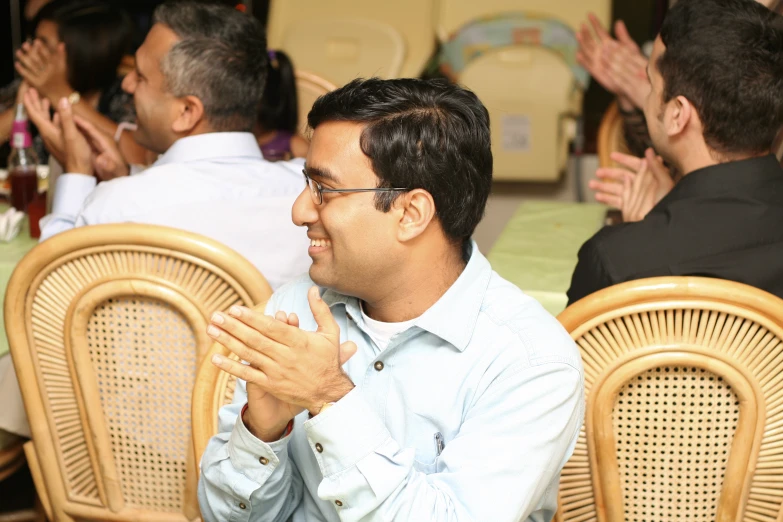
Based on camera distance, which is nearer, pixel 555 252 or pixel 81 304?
pixel 81 304

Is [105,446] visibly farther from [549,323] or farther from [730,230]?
[730,230]

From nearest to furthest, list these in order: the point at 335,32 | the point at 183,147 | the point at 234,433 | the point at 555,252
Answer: the point at 234,433 < the point at 183,147 < the point at 555,252 < the point at 335,32

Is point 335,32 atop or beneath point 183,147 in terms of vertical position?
beneath

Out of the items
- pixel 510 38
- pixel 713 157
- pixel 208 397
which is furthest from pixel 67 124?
pixel 510 38

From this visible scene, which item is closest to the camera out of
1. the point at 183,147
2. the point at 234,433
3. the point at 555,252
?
the point at 234,433

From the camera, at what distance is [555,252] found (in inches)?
85.1

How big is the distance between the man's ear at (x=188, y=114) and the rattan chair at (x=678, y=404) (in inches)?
41.3

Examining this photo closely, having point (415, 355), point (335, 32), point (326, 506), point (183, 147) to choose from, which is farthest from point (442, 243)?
point (335, 32)

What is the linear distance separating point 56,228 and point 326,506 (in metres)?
1.04

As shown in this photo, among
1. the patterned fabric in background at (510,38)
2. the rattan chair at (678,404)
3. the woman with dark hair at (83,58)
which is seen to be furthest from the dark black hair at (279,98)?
the rattan chair at (678,404)

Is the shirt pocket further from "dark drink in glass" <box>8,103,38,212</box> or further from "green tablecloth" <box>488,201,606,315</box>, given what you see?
"dark drink in glass" <box>8,103,38,212</box>

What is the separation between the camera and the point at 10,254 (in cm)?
207

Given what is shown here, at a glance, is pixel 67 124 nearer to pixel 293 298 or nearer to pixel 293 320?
pixel 293 298

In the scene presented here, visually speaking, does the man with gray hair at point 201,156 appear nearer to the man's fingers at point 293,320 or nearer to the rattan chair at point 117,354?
the rattan chair at point 117,354
